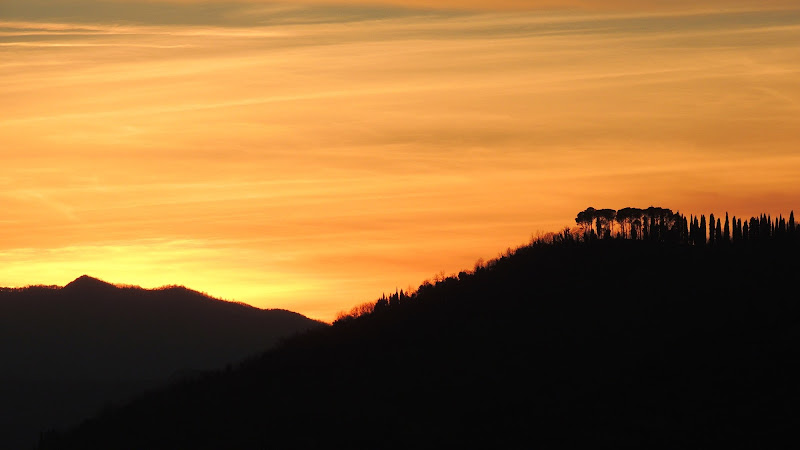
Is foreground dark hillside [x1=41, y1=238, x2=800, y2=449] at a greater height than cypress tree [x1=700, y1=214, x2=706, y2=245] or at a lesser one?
lesser

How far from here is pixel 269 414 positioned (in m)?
116

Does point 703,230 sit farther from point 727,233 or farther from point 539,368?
point 539,368

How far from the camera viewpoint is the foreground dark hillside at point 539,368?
94.6m

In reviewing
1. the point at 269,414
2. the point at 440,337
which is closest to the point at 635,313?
the point at 440,337

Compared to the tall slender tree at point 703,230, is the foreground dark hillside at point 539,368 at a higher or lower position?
lower

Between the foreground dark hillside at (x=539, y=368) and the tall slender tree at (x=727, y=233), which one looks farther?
the tall slender tree at (x=727, y=233)

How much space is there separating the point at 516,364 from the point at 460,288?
34.0 m

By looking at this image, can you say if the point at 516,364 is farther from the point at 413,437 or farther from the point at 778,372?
the point at 778,372

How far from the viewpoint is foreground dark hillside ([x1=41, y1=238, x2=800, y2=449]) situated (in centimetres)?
9462

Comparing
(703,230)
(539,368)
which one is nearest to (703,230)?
(703,230)

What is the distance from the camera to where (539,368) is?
111250 millimetres

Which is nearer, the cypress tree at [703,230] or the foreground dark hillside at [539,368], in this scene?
the foreground dark hillside at [539,368]

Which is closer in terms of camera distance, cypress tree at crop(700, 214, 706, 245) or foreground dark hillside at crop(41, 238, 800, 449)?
foreground dark hillside at crop(41, 238, 800, 449)

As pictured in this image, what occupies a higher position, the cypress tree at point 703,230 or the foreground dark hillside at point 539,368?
the cypress tree at point 703,230
